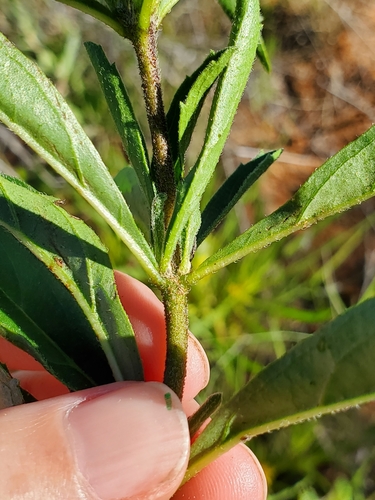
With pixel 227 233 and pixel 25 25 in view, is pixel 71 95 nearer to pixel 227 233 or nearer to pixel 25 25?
pixel 25 25

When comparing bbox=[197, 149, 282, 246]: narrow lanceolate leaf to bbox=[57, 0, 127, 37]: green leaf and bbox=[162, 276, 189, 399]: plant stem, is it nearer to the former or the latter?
bbox=[162, 276, 189, 399]: plant stem

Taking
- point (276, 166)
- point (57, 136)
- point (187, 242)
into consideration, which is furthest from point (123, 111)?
point (276, 166)

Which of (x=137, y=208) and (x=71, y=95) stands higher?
(x=71, y=95)

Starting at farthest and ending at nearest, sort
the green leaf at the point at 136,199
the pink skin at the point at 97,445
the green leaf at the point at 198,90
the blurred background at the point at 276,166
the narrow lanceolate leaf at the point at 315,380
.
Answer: the blurred background at the point at 276,166
the green leaf at the point at 136,199
the pink skin at the point at 97,445
the green leaf at the point at 198,90
the narrow lanceolate leaf at the point at 315,380

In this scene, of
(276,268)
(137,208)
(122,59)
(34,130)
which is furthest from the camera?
(122,59)

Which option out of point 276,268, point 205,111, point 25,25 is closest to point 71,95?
point 25,25

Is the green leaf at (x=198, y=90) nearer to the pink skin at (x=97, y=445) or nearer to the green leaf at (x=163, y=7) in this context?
the green leaf at (x=163, y=7)

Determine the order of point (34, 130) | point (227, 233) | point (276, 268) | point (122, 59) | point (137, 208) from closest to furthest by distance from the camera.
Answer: point (34, 130)
point (137, 208)
point (227, 233)
point (276, 268)
point (122, 59)

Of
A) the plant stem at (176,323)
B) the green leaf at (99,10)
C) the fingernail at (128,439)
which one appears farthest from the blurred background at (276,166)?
the green leaf at (99,10)
